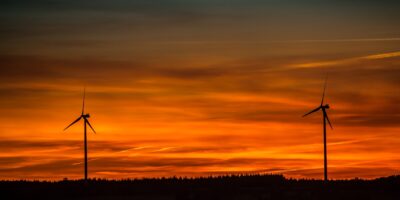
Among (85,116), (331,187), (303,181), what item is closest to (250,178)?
(303,181)

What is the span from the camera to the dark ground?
140 m

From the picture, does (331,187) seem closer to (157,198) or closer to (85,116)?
(157,198)

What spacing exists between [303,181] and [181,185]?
1909 cm

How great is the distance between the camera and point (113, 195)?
5822 inches

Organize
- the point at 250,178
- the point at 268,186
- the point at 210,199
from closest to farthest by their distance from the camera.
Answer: the point at 210,199
the point at 268,186
the point at 250,178

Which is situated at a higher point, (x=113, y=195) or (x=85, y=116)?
(x=85, y=116)

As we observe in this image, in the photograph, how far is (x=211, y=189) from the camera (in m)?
149

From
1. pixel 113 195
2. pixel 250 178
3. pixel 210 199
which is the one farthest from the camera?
pixel 250 178

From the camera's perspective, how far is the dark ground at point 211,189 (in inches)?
5502

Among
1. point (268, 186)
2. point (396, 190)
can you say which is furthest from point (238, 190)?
point (396, 190)

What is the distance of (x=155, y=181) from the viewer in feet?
554

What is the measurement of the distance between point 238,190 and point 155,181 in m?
24.4

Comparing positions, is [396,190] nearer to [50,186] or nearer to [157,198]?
[157,198]

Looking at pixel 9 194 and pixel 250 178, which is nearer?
pixel 9 194
